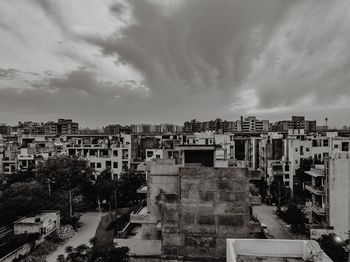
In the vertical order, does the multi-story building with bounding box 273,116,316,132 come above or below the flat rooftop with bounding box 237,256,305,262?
above

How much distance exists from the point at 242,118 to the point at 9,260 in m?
116

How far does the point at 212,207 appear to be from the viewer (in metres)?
9.02

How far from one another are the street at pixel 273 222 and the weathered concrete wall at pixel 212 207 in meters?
20.9

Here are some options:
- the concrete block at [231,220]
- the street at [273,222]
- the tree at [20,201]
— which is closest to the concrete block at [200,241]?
the concrete block at [231,220]

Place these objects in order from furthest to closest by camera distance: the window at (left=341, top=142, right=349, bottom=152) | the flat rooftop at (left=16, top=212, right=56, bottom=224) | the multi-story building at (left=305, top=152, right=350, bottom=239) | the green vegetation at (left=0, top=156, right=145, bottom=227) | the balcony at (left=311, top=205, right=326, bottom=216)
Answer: the window at (left=341, top=142, right=349, bottom=152), the green vegetation at (left=0, top=156, right=145, bottom=227), the balcony at (left=311, top=205, right=326, bottom=216), the multi-story building at (left=305, top=152, right=350, bottom=239), the flat rooftop at (left=16, top=212, right=56, bottom=224)

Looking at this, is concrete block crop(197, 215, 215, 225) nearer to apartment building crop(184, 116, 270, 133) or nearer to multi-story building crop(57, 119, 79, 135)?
apartment building crop(184, 116, 270, 133)

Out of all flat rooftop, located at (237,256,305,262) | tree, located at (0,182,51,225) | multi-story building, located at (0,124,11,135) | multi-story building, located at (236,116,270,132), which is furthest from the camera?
multi-story building, located at (0,124,11,135)

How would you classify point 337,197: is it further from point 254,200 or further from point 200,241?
point 200,241

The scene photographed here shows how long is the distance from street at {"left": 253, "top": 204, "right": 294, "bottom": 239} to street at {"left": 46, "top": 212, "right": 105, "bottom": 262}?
638 inches

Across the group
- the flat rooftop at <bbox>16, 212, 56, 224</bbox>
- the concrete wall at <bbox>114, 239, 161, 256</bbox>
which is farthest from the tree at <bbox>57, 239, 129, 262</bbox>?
the flat rooftop at <bbox>16, 212, 56, 224</bbox>

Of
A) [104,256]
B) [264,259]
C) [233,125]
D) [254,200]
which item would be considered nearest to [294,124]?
[233,125]

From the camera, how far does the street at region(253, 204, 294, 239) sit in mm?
28594

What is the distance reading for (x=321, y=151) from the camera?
42.7 metres

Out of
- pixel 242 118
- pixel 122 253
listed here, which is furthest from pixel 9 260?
pixel 242 118
